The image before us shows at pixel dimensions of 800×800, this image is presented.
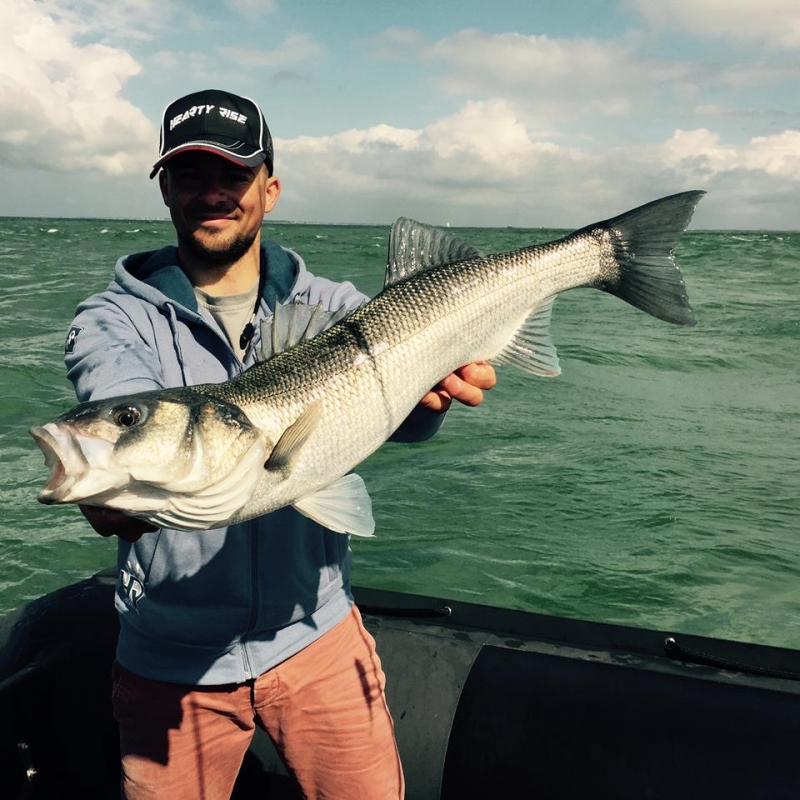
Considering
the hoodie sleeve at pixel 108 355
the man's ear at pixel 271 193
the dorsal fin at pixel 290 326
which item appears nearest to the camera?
the hoodie sleeve at pixel 108 355

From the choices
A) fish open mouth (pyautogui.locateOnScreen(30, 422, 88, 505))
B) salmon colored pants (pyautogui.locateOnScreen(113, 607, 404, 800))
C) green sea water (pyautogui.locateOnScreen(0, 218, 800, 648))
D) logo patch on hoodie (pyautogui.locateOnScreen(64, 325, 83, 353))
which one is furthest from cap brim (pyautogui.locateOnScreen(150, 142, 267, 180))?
green sea water (pyautogui.locateOnScreen(0, 218, 800, 648))

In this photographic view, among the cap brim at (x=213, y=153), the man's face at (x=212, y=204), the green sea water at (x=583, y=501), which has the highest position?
the cap brim at (x=213, y=153)

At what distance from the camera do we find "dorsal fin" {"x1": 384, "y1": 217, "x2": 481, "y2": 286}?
3.11m

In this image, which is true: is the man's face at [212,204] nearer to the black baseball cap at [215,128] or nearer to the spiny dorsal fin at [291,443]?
the black baseball cap at [215,128]

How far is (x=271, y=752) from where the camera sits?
142 inches

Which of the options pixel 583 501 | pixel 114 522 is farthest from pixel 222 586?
pixel 583 501

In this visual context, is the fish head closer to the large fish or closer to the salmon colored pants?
the large fish

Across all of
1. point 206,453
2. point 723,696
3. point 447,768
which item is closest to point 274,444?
point 206,453

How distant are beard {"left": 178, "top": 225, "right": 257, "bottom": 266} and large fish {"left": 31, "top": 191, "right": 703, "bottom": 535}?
58cm

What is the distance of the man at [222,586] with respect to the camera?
9.33ft

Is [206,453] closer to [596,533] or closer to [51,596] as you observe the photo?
[51,596]

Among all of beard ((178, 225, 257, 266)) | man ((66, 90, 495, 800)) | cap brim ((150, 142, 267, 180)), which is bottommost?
man ((66, 90, 495, 800))

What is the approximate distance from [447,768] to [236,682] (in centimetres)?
106

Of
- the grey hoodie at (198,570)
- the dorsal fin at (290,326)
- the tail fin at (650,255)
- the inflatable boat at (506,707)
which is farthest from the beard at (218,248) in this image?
the inflatable boat at (506,707)
